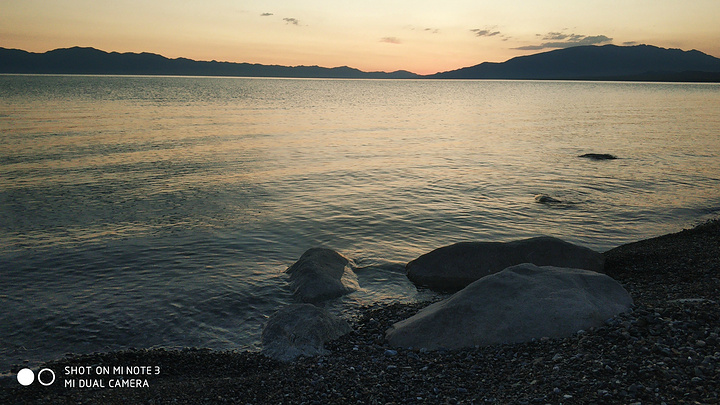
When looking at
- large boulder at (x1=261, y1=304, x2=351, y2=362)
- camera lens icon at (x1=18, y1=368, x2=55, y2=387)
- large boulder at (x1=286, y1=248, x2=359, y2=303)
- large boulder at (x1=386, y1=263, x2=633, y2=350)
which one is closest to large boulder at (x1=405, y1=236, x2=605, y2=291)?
large boulder at (x1=286, y1=248, x2=359, y2=303)

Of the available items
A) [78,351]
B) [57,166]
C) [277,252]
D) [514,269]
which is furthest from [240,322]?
[57,166]

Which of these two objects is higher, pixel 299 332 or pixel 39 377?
pixel 299 332

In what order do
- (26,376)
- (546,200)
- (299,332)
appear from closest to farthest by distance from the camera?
(26,376) → (299,332) → (546,200)

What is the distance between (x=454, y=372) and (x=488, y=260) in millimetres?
6650

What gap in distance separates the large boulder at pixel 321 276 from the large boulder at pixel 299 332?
2.17m

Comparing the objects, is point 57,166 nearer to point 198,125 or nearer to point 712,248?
point 198,125

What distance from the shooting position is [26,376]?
867 centimetres

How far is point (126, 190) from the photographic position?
2398 centimetres

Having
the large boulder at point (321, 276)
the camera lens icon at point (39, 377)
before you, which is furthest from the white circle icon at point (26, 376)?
the large boulder at point (321, 276)

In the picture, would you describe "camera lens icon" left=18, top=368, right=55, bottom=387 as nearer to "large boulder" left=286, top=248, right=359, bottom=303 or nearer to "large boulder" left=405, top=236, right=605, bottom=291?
"large boulder" left=286, top=248, right=359, bottom=303

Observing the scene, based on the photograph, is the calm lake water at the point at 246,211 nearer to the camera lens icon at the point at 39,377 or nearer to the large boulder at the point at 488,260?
the camera lens icon at the point at 39,377

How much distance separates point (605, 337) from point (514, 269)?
3.00 meters

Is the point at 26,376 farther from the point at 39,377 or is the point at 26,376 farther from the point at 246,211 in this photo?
the point at 246,211

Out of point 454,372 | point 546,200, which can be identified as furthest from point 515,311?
point 546,200
